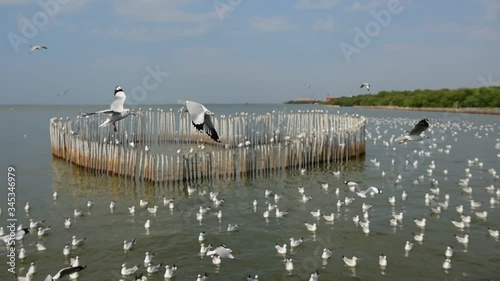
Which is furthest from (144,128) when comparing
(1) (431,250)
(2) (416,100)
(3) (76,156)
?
(2) (416,100)

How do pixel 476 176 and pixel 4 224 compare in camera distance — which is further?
pixel 476 176

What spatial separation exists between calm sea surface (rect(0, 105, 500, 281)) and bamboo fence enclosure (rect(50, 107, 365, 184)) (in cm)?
75

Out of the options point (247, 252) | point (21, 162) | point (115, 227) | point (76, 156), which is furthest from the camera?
point (21, 162)

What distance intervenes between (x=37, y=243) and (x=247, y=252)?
19.9ft

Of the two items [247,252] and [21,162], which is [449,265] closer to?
[247,252]

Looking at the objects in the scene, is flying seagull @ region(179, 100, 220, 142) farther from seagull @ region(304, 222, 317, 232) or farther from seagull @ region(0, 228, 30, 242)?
seagull @ region(0, 228, 30, 242)

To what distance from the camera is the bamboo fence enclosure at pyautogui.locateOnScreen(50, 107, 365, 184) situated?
65.5 feet

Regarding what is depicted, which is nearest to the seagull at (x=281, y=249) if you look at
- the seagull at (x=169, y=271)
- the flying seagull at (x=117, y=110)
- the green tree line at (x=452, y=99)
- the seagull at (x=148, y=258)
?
the seagull at (x=169, y=271)

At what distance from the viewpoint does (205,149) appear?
99.3 feet

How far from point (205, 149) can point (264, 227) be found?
1647 cm

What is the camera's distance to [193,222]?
14.7 metres

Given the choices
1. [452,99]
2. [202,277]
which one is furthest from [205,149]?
[452,99]

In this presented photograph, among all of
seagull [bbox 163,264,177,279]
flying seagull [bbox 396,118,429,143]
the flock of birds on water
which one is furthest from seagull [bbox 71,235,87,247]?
flying seagull [bbox 396,118,429,143]

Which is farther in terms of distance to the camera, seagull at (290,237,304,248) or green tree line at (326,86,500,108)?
green tree line at (326,86,500,108)
